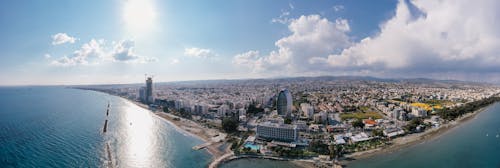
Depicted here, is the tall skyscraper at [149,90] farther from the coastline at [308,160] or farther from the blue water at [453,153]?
the blue water at [453,153]

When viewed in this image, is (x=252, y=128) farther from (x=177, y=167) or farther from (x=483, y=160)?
(x=483, y=160)

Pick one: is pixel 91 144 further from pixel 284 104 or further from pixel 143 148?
pixel 284 104

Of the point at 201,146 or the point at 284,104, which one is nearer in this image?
the point at 201,146

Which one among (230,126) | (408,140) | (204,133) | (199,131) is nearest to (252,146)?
(230,126)

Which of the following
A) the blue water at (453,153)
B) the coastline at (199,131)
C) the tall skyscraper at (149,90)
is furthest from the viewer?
the tall skyscraper at (149,90)

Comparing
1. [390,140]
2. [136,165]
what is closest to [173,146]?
[136,165]

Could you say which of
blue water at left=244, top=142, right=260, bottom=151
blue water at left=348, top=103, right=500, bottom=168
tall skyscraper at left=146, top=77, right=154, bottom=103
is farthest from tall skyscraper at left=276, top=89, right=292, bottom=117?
tall skyscraper at left=146, top=77, right=154, bottom=103

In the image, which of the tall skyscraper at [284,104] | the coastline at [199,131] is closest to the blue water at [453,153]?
the coastline at [199,131]

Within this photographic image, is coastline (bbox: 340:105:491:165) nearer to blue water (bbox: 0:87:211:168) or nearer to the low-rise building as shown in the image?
the low-rise building
